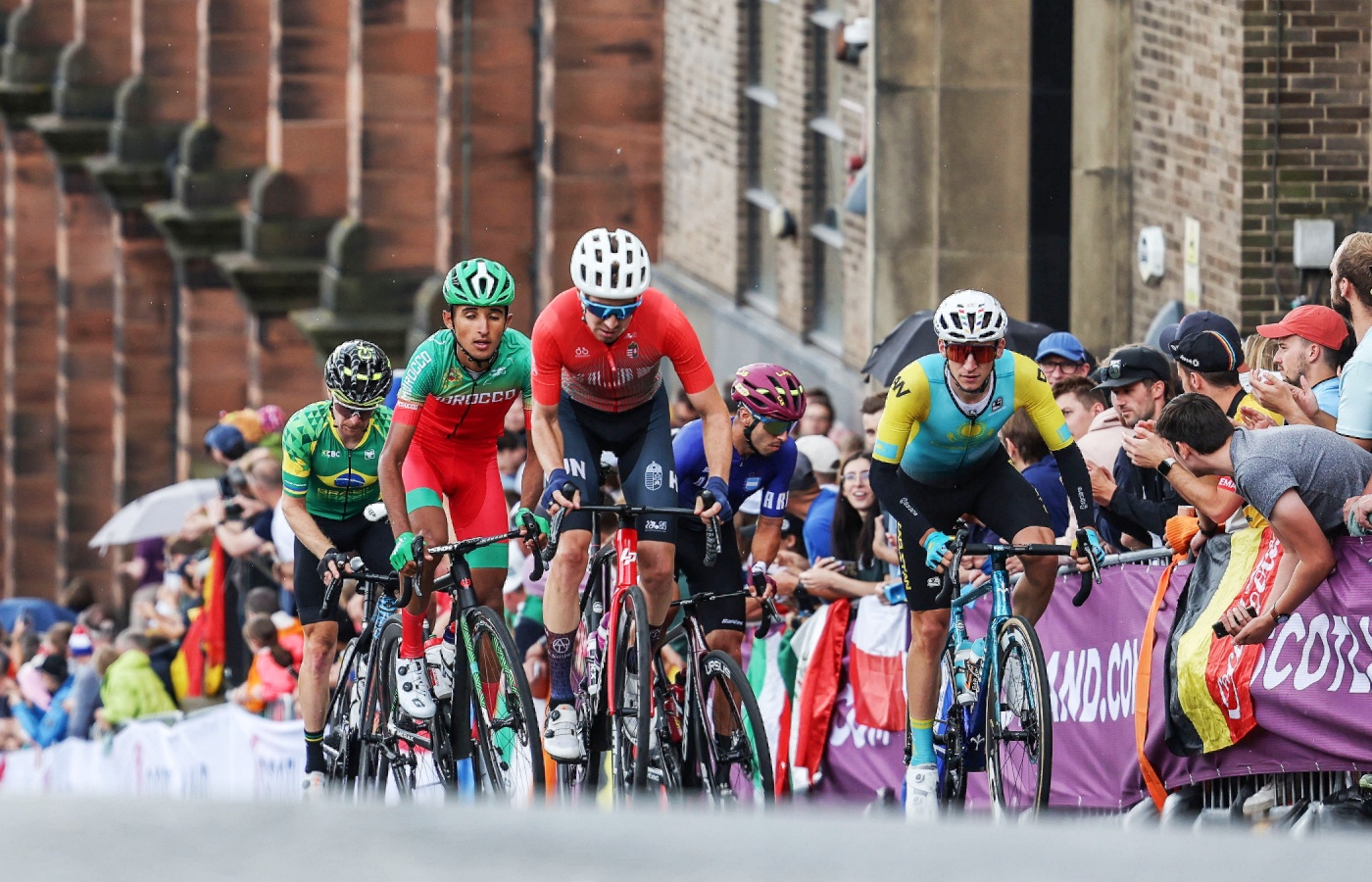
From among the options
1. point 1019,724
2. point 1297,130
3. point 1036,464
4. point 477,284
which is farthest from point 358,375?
point 1297,130

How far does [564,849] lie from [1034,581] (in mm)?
7153

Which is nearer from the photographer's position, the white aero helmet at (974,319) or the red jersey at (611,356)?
the white aero helmet at (974,319)

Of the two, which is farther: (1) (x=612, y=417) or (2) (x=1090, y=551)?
(1) (x=612, y=417)

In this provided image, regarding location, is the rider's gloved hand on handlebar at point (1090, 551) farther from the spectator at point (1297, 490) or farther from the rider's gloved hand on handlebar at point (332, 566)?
the rider's gloved hand on handlebar at point (332, 566)

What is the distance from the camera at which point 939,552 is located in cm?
835

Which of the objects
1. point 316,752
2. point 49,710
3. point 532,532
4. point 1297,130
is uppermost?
point 1297,130

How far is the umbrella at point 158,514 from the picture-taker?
25.6 metres

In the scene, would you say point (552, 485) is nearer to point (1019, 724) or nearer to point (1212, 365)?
point (1019, 724)

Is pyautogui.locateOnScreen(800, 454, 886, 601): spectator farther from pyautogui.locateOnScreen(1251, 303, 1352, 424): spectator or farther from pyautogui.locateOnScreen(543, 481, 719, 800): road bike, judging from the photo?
pyautogui.locateOnScreen(1251, 303, 1352, 424): spectator

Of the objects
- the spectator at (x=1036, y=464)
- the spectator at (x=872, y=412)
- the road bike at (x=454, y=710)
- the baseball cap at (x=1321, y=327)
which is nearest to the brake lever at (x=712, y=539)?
the road bike at (x=454, y=710)

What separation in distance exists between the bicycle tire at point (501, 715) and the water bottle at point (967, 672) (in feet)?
4.90

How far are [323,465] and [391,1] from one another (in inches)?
840

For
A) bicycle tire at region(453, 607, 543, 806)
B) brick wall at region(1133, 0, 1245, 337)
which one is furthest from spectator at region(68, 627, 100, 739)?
bicycle tire at region(453, 607, 543, 806)

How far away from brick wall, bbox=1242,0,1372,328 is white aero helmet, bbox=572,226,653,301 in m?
6.99
